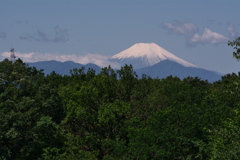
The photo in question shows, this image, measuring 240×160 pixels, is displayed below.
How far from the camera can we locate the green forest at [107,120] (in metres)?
41.7

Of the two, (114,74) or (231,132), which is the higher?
(114,74)

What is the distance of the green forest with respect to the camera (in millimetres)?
41688

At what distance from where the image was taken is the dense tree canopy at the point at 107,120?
4172 cm

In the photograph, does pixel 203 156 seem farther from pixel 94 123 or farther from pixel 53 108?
pixel 53 108

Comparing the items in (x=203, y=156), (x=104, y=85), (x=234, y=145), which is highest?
(x=104, y=85)

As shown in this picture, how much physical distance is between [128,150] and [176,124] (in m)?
6.49

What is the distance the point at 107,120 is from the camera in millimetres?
46750

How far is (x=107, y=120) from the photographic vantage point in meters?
46.8

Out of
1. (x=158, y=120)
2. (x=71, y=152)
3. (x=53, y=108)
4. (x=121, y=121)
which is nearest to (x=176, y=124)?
(x=158, y=120)

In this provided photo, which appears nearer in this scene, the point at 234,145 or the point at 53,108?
the point at 234,145

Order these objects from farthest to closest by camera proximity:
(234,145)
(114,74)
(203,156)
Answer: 1. (114,74)
2. (203,156)
3. (234,145)

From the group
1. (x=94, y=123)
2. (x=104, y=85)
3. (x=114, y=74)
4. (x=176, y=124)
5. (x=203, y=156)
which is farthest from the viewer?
(x=114, y=74)

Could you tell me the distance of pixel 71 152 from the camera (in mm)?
45625

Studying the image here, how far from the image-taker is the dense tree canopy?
41.7 m
